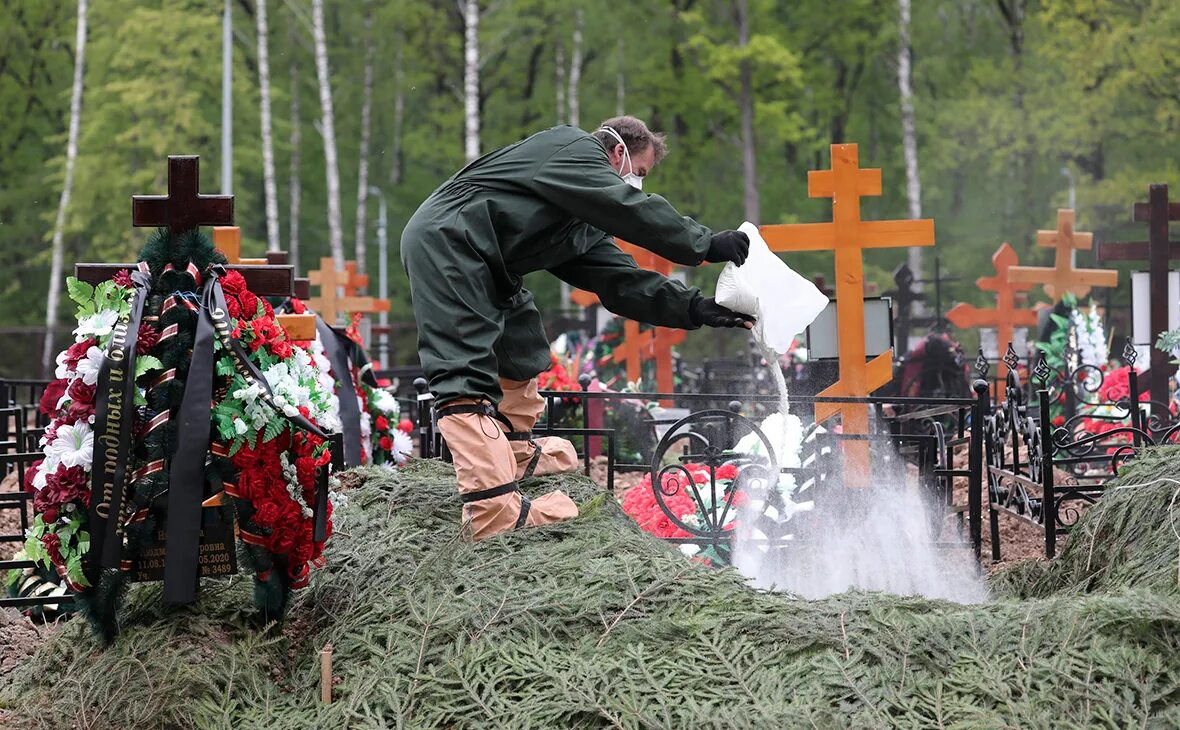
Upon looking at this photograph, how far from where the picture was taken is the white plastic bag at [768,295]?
16.1 ft

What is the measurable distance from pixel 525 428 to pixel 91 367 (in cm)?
175

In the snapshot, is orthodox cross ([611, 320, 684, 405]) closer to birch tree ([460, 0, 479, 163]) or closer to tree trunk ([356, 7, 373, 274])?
birch tree ([460, 0, 479, 163])

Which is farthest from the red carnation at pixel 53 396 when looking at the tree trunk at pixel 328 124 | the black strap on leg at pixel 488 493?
the tree trunk at pixel 328 124

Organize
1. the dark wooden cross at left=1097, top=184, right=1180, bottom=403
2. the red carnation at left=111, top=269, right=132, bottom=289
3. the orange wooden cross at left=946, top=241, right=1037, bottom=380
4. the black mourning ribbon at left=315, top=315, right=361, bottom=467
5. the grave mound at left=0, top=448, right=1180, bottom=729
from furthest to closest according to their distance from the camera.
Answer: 1. the orange wooden cross at left=946, top=241, right=1037, bottom=380
2. the dark wooden cross at left=1097, top=184, right=1180, bottom=403
3. the black mourning ribbon at left=315, top=315, right=361, bottom=467
4. the red carnation at left=111, top=269, right=132, bottom=289
5. the grave mound at left=0, top=448, right=1180, bottom=729

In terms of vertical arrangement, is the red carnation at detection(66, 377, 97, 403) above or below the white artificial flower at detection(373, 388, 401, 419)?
above

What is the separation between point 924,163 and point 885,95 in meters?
3.98

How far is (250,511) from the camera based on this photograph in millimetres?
4152

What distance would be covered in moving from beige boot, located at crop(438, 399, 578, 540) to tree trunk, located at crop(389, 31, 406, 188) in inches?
1167

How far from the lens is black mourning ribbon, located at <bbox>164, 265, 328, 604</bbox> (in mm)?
4004

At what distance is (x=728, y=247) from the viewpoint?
4.84m

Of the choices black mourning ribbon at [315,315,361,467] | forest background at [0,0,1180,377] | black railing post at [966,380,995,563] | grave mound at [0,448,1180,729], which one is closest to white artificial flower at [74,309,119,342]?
grave mound at [0,448,1180,729]

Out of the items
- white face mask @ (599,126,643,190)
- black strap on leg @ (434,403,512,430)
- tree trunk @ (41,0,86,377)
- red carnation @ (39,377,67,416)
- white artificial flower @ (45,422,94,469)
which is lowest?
white artificial flower @ (45,422,94,469)

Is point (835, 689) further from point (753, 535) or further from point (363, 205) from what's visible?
point (363, 205)

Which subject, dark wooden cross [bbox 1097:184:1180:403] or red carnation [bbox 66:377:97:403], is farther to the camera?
dark wooden cross [bbox 1097:184:1180:403]
